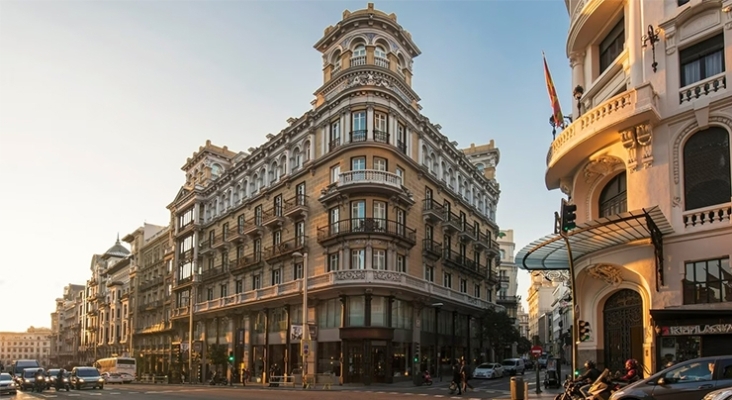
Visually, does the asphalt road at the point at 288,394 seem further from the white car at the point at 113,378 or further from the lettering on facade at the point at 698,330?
the white car at the point at 113,378

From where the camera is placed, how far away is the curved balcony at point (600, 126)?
20453mm

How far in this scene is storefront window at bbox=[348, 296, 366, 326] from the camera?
44375mm

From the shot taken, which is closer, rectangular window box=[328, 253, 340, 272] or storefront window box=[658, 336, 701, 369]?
storefront window box=[658, 336, 701, 369]

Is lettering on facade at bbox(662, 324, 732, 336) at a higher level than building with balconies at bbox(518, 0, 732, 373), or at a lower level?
lower

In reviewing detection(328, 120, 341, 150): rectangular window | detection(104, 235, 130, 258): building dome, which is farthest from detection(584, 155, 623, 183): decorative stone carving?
detection(104, 235, 130, 258): building dome

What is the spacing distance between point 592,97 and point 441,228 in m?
29.7

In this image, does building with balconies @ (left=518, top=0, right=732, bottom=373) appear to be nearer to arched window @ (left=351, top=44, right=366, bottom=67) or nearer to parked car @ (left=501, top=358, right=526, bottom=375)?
arched window @ (left=351, top=44, right=366, bottom=67)

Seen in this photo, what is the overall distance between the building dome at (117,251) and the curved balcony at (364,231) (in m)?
76.8

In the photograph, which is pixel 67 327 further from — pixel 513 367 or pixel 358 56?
pixel 358 56

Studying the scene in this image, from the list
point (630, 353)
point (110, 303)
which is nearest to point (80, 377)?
point (630, 353)

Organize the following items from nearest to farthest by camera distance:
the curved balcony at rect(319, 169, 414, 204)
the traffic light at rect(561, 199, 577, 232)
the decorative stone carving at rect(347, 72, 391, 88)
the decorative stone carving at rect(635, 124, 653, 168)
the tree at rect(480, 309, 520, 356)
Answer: the traffic light at rect(561, 199, 577, 232)
the decorative stone carving at rect(635, 124, 653, 168)
the curved balcony at rect(319, 169, 414, 204)
the decorative stone carving at rect(347, 72, 391, 88)
the tree at rect(480, 309, 520, 356)

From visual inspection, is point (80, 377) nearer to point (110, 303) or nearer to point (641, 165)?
point (641, 165)

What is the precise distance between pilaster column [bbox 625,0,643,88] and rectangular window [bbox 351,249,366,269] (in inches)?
1014

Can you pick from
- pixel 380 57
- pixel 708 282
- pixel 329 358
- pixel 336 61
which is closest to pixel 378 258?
pixel 329 358
